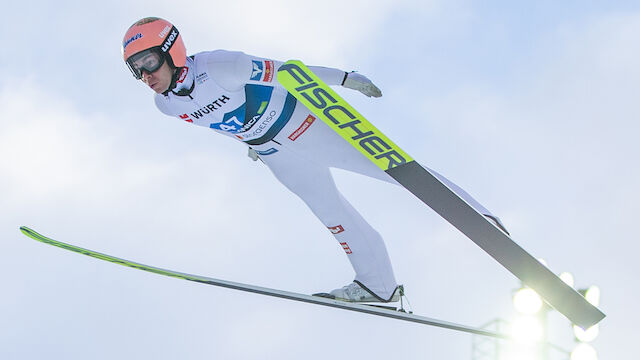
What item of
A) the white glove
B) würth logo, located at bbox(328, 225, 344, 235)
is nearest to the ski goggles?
the white glove

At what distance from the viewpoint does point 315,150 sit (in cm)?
573

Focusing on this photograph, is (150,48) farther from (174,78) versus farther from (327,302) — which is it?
(327,302)

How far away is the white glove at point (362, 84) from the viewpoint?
5340 mm

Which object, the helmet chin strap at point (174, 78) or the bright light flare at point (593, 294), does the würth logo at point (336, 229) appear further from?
the bright light flare at point (593, 294)

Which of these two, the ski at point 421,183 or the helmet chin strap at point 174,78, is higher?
the helmet chin strap at point 174,78

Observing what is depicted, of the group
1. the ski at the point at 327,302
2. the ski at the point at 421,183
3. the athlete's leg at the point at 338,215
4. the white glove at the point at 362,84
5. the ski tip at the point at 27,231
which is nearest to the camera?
the ski at the point at 421,183

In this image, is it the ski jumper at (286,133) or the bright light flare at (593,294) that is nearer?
the ski jumper at (286,133)

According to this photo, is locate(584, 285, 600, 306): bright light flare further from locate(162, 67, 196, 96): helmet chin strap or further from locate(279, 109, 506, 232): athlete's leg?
locate(162, 67, 196, 96): helmet chin strap

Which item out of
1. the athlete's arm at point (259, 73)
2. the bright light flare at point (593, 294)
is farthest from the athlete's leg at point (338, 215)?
the bright light flare at point (593, 294)

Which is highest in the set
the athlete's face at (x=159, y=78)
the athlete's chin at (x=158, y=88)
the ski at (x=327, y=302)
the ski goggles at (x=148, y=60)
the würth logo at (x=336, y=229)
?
the ski goggles at (x=148, y=60)

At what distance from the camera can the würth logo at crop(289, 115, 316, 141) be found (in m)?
5.70

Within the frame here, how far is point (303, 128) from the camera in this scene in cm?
571

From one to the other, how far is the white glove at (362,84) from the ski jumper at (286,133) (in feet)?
0.19

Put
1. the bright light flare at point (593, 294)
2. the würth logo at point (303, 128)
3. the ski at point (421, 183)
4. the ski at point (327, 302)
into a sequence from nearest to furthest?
the ski at point (421, 183) < the würth logo at point (303, 128) < the ski at point (327, 302) < the bright light flare at point (593, 294)
